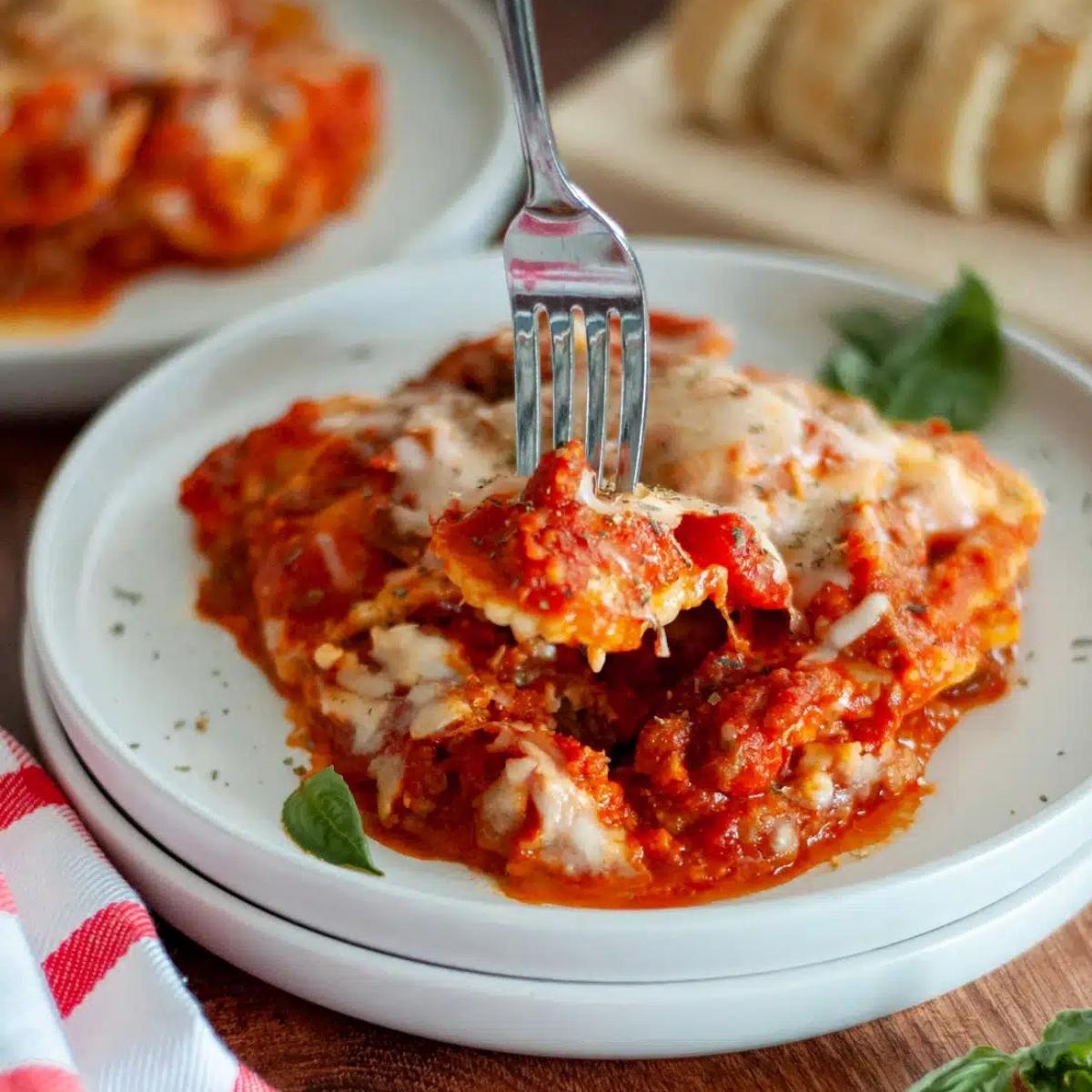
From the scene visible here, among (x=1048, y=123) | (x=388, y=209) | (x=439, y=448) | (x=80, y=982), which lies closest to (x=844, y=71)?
(x=1048, y=123)

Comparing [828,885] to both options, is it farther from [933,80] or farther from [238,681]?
[933,80]

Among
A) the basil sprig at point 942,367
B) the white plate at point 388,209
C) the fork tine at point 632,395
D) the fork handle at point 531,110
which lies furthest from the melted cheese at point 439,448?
the white plate at point 388,209

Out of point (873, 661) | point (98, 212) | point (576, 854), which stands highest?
point (873, 661)

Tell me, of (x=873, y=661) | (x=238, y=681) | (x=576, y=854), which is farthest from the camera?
(x=238, y=681)

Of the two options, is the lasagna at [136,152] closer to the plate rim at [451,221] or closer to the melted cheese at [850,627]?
the plate rim at [451,221]

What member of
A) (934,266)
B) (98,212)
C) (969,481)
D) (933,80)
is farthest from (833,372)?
(98,212)

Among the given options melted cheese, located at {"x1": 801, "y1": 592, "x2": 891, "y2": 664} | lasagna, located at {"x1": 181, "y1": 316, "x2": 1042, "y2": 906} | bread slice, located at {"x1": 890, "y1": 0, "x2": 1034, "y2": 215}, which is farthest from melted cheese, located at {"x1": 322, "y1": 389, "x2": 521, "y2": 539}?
bread slice, located at {"x1": 890, "y1": 0, "x2": 1034, "y2": 215}

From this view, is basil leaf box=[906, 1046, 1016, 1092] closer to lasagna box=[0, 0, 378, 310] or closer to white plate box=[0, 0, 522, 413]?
white plate box=[0, 0, 522, 413]

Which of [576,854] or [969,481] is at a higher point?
[969,481]
